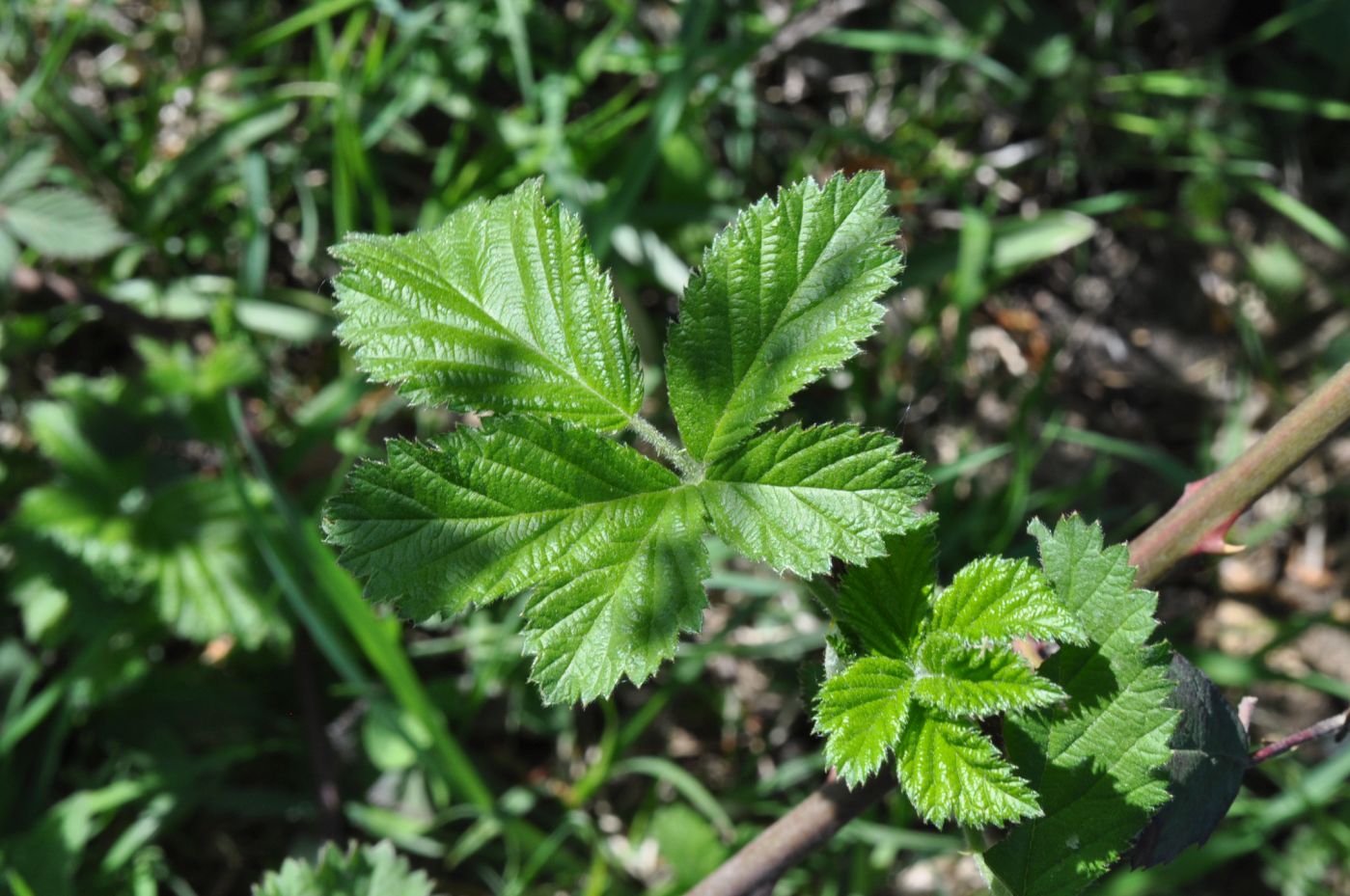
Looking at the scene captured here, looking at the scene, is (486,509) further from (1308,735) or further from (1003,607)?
(1308,735)

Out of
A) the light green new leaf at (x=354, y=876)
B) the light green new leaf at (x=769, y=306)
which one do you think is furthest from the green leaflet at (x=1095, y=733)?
the light green new leaf at (x=354, y=876)

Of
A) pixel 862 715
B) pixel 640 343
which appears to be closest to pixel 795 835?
pixel 862 715

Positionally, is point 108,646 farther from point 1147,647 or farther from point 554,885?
point 1147,647

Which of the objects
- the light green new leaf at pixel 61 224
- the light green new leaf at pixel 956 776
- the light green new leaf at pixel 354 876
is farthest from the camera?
the light green new leaf at pixel 61 224

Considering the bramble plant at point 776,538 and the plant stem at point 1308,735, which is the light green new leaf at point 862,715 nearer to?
the bramble plant at point 776,538

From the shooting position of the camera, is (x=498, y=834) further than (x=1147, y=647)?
Yes

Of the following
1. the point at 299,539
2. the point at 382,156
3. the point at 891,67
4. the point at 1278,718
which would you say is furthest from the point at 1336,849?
the point at 382,156
